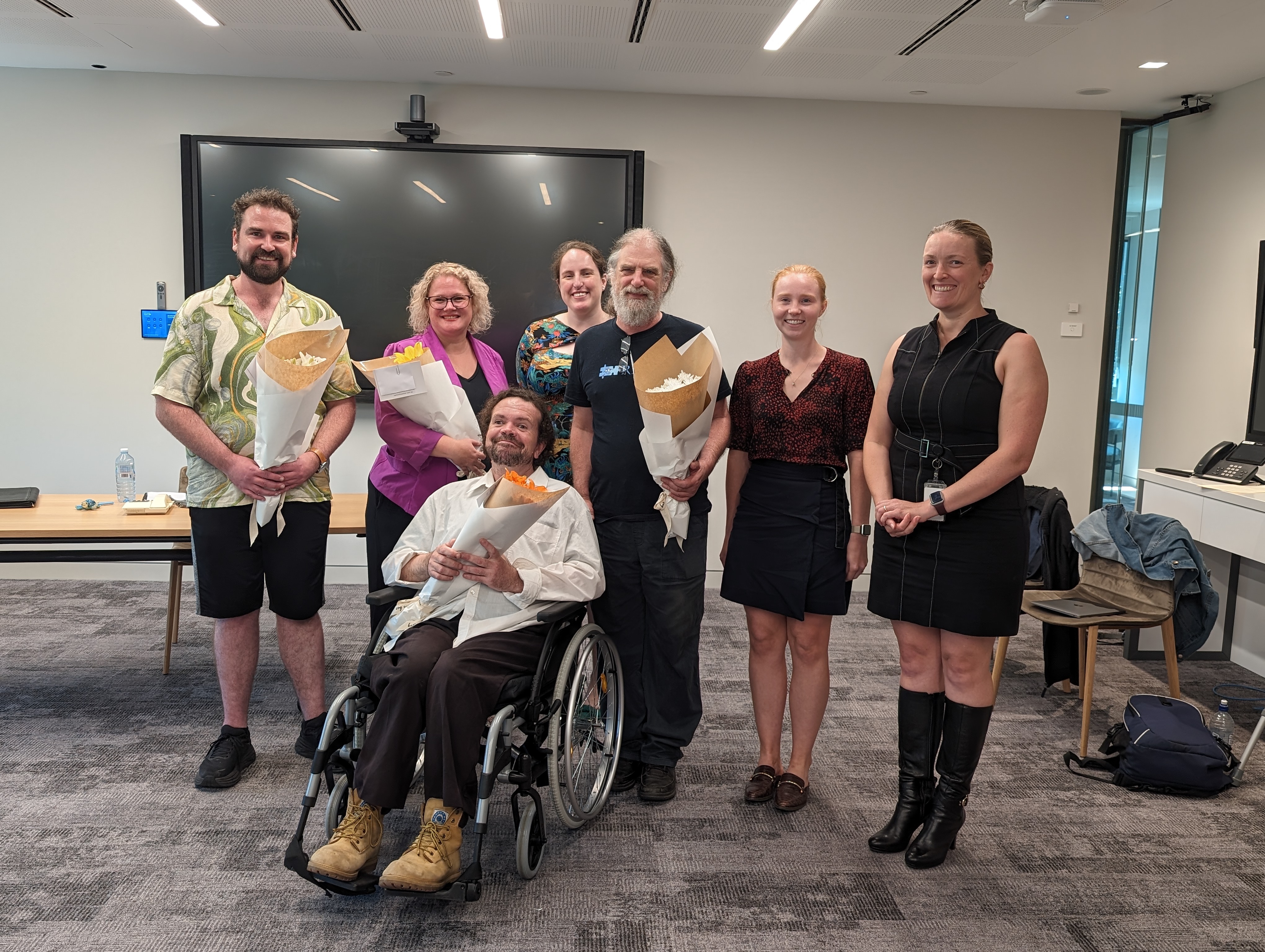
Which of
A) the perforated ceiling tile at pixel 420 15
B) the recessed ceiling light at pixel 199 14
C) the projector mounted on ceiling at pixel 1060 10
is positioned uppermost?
the perforated ceiling tile at pixel 420 15

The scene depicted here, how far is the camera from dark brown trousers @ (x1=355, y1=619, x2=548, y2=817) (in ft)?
6.76

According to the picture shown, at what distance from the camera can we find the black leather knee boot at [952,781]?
7.59 ft

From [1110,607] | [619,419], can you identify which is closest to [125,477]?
[619,419]

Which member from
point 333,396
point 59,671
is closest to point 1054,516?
point 333,396

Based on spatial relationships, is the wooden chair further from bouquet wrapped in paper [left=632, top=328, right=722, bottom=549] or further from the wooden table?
the wooden table

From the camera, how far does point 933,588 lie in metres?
2.31

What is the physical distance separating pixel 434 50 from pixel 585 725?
11.5 feet

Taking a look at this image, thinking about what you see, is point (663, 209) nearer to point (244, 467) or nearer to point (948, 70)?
point (948, 70)

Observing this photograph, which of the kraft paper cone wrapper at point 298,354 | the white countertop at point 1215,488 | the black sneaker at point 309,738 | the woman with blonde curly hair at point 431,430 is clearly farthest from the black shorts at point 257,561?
the white countertop at point 1215,488

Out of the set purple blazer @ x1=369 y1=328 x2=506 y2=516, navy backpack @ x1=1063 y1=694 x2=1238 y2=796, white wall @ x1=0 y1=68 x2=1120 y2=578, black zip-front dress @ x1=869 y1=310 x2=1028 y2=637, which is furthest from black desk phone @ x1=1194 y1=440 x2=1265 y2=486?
purple blazer @ x1=369 y1=328 x2=506 y2=516

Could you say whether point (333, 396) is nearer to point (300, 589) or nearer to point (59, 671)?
point (300, 589)

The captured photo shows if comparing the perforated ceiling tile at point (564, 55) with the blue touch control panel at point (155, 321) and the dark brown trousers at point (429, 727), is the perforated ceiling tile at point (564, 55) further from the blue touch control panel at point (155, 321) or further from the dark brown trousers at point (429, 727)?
the dark brown trousers at point (429, 727)

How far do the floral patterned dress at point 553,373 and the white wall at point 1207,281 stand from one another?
3703mm

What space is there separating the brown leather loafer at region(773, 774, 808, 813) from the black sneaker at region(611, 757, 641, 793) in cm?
41
